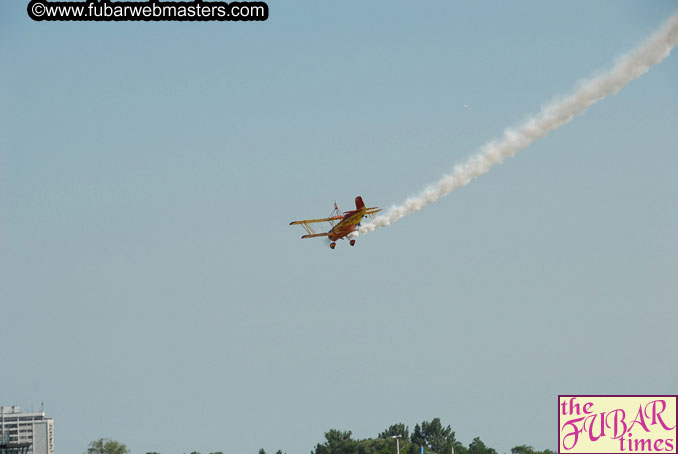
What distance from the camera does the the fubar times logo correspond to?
79250mm

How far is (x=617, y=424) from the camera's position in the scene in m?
80.2

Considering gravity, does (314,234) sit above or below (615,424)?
above

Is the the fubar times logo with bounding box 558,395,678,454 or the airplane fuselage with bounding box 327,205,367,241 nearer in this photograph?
the the fubar times logo with bounding box 558,395,678,454

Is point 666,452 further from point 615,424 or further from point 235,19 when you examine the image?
point 235,19

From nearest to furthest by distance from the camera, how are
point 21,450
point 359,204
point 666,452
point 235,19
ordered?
1. point 666,452
2. point 235,19
3. point 359,204
4. point 21,450

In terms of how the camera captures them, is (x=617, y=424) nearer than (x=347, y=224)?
Yes

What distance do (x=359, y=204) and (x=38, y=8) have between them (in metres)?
34.2

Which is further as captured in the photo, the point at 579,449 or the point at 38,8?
the point at 38,8

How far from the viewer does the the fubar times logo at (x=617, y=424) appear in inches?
3120

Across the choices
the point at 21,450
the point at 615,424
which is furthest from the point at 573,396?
the point at 21,450

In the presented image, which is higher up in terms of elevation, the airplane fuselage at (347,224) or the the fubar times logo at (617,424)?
the airplane fuselage at (347,224)

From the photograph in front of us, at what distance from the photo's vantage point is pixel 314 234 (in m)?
111

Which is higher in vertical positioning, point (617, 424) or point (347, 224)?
point (347, 224)

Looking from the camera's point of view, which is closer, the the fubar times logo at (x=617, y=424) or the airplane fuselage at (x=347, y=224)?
the the fubar times logo at (x=617, y=424)
